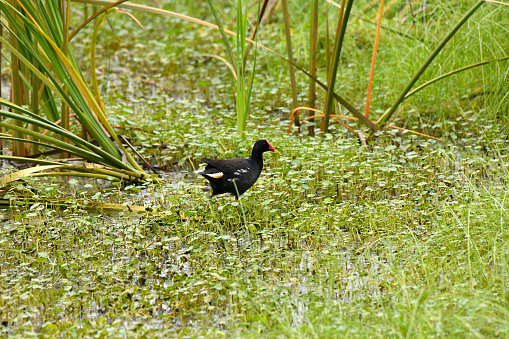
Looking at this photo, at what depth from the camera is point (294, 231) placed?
4129 mm

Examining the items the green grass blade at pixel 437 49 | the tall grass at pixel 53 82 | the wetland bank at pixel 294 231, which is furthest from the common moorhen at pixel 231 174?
the green grass blade at pixel 437 49

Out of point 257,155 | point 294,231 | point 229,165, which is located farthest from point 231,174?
point 294,231

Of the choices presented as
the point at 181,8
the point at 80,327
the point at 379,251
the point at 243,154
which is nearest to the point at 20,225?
the point at 80,327

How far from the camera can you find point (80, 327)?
3.27m

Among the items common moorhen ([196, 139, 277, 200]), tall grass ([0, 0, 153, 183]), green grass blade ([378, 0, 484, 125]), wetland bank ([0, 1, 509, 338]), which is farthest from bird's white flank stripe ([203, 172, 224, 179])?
green grass blade ([378, 0, 484, 125])

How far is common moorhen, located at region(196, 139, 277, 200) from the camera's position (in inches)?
177

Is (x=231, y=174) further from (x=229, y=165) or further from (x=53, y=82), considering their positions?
(x=53, y=82)

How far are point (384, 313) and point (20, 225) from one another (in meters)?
2.78

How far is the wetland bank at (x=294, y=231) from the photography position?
127 inches

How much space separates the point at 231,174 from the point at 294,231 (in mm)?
711

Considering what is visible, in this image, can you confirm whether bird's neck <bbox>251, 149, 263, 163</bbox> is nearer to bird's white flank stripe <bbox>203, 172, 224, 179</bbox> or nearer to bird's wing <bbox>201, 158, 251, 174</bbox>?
bird's wing <bbox>201, 158, 251, 174</bbox>

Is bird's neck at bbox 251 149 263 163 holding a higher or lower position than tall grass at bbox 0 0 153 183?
lower

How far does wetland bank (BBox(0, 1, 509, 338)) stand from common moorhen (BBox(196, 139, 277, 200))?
156 mm

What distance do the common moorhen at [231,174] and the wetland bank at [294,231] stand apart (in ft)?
Answer: 0.51
